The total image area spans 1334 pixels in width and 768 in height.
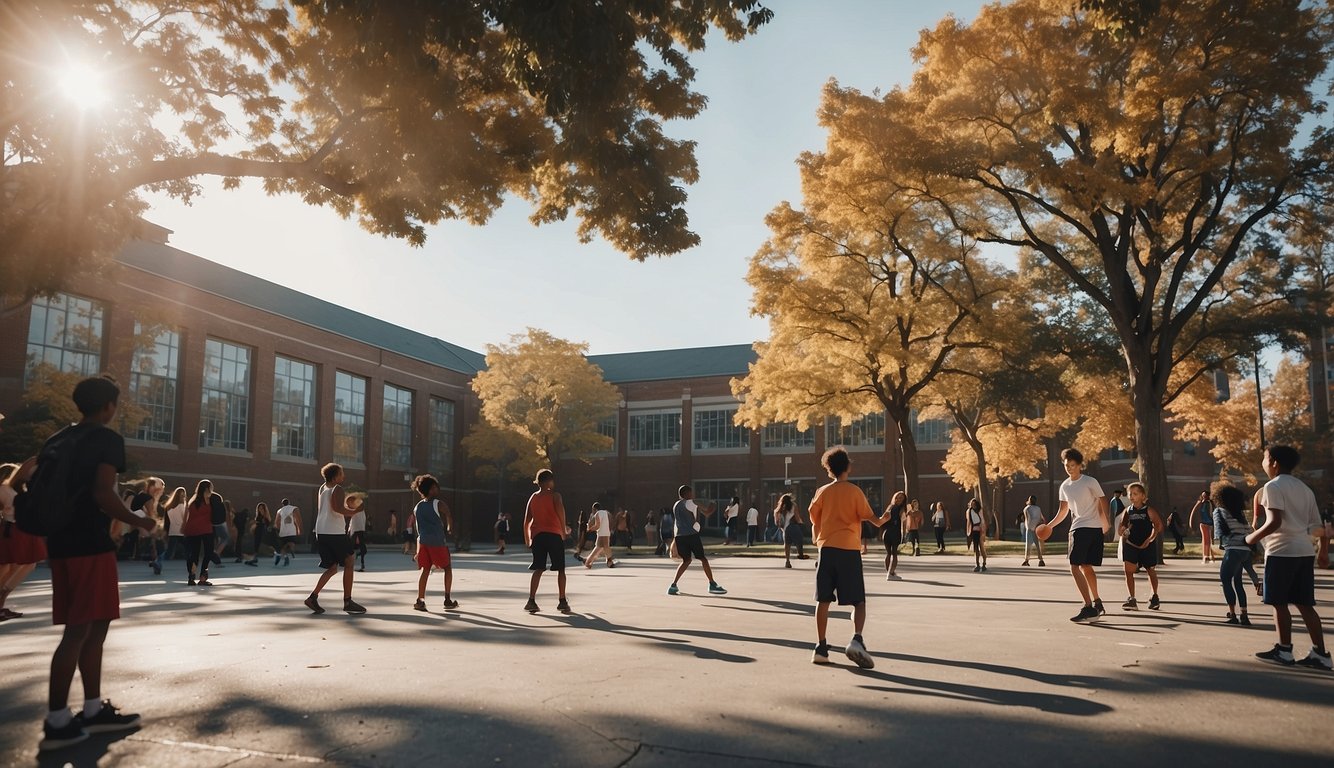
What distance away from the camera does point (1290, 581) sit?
723cm

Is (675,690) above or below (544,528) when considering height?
below

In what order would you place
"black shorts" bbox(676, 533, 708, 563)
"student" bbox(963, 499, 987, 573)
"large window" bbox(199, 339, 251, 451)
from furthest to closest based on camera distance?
"large window" bbox(199, 339, 251, 451), "student" bbox(963, 499, 987, 573), "black shorts" bbox(676, 533, 708, 563)

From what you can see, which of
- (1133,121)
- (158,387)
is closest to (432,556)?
(1133,121)

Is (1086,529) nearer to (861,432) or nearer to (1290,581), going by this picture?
(1290,581)

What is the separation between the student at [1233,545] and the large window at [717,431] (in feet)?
146

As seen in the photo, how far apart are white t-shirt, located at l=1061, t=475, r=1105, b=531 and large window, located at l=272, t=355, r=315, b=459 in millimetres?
39697

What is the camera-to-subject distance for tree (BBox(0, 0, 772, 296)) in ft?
35.4

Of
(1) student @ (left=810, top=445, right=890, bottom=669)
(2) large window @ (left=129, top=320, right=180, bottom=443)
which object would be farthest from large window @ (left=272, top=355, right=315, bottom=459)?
(1) student @ (left=810, top=445, right=890, bottom=669)

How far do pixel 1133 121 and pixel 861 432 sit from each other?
36.6 m

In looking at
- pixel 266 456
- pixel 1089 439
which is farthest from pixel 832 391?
pixel 266 456

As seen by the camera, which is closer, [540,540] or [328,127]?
[540,540]

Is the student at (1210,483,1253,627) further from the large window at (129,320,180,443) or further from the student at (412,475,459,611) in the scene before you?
the large window at (129,320,180,443)

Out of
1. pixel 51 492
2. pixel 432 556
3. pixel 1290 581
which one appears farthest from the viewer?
pixel 432 556

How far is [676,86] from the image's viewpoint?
1270 centimetres
